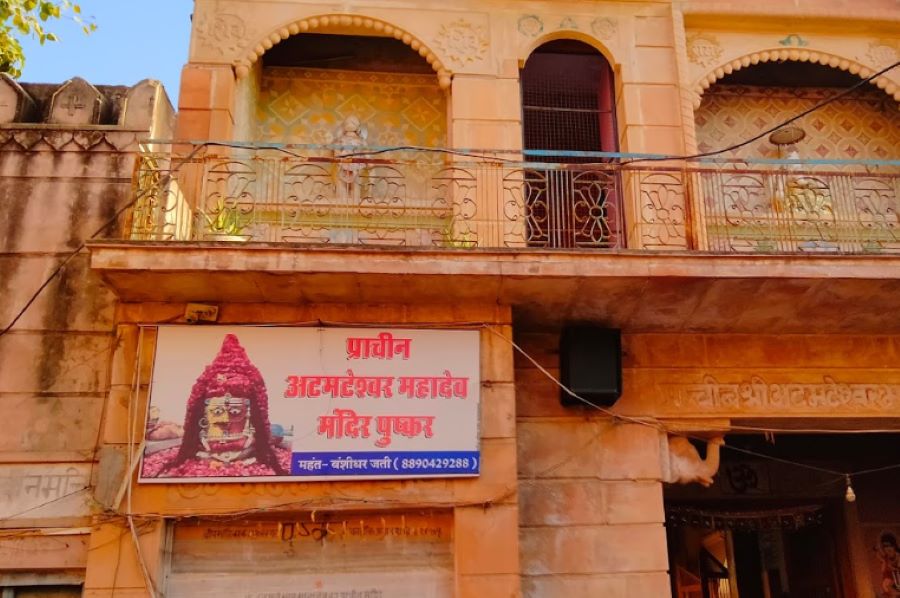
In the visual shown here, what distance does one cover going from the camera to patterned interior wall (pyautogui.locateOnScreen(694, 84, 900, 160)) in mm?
9954

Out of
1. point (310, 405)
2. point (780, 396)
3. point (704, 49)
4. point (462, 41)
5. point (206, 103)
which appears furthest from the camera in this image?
point (704, 49)

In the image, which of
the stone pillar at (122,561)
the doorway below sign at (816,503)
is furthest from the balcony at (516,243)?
the doorway below sign at (816,503)

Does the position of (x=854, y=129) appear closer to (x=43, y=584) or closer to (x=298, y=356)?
(x=298, y=356)

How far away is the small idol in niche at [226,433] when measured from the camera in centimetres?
684

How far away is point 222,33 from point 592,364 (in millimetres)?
5086

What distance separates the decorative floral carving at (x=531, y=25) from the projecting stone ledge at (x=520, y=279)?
3.18 metres

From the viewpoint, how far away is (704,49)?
9336 mm

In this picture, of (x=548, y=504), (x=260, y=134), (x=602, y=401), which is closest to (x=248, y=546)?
(x=548, y=504)

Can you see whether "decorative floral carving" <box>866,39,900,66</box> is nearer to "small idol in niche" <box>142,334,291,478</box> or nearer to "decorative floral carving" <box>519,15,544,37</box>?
"decorative floral carving" <box>519,15,544,37</box>

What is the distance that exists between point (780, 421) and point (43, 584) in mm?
6659

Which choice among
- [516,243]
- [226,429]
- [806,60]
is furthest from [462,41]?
[226,429]

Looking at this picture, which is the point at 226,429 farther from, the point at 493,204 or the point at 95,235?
the point at 493,204

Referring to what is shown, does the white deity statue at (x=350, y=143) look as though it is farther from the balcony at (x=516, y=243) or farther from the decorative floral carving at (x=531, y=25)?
the decorative floral carving at (x=531, y=25)

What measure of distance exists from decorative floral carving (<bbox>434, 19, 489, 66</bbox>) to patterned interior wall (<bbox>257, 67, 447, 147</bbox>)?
79 centimetres
